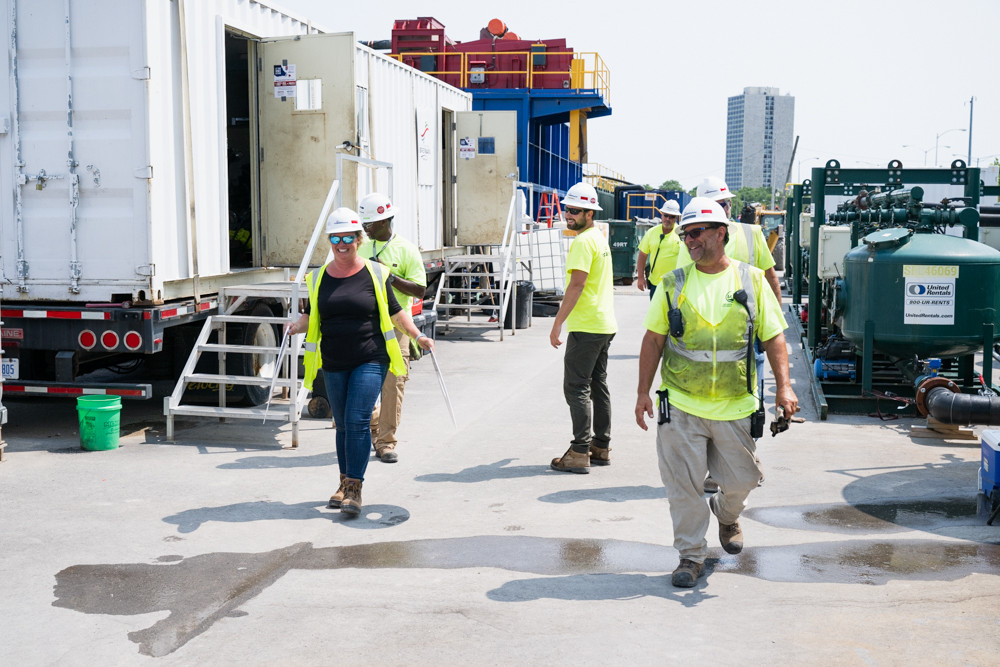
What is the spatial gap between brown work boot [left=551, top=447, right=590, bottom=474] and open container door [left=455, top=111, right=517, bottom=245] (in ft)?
32.4

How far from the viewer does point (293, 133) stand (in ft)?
33.6

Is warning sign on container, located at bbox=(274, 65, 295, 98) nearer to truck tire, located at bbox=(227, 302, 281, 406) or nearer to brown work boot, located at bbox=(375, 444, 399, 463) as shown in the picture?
truck tire, located at bbox=(227, 302, 281, 406)

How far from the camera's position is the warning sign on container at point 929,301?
8.81m

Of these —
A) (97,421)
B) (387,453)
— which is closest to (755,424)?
(387,453)

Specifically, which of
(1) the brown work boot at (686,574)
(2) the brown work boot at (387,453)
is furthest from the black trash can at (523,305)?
(1) the brown work boot at (686,574)

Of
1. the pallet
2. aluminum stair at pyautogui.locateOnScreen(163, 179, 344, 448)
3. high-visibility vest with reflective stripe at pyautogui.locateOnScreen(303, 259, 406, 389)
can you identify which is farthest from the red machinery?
high-visibility vest with reflective stripe at pyautogui.locateOnScreen(303, 259, 406, 389)

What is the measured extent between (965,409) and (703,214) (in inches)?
155

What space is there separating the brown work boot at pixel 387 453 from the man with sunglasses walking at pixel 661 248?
2781mm

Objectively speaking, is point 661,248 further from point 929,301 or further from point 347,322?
point 347,322

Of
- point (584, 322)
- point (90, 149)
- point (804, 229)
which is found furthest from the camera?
point (804, 229)

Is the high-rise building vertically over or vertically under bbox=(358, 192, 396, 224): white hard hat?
over

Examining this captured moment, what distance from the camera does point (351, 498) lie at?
6.12m

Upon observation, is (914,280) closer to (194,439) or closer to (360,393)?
(360,393)

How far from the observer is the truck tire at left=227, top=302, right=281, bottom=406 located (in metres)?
9.36
